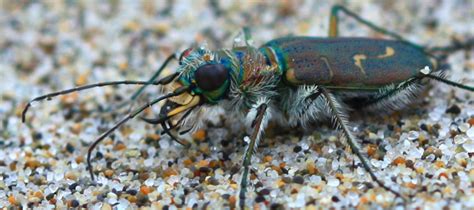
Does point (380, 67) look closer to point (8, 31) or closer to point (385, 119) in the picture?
point (385, 119)

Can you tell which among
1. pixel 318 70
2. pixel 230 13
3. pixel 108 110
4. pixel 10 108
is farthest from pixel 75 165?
pixel 230 13

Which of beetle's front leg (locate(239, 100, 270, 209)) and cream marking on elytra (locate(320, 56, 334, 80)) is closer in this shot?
beetle's front leg (locate(239, 100, 270, 209))

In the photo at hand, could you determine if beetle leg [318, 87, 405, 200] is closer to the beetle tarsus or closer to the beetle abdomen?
the beetle abdomen

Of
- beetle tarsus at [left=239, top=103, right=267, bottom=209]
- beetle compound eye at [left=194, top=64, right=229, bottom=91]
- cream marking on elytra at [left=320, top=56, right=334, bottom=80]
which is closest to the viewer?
beetle tarsus at [left=239, top=103, right=267, bottom=209]

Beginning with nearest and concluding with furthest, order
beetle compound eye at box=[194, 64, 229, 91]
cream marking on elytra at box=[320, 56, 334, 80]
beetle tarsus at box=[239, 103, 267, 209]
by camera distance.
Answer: beetle tarsus at box=[239, 103, 267, 209] < beetle compound eye at box=[194, 64, 229, 91] < cream marking on elytra at box=[320, 56, 334, 80]

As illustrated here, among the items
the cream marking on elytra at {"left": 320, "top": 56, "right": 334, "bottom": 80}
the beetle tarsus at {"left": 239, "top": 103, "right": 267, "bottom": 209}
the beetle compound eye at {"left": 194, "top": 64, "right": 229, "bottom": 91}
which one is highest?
the cream marking on elytra at {"left": 320, "top": 56, "right": 334, "bottom": 80}

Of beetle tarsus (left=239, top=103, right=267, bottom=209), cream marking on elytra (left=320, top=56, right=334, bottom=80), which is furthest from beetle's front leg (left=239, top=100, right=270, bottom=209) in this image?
cream marking on elytra (left=320, top=56, right=334, bottom=80)

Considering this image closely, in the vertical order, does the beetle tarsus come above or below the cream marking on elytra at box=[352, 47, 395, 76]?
below
